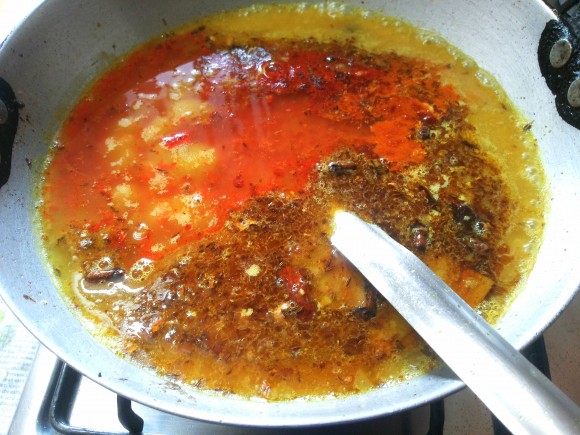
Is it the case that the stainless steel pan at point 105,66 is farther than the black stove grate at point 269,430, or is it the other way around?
the black stove grate at point 269,430

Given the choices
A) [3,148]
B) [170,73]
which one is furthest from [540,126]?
[3,148]

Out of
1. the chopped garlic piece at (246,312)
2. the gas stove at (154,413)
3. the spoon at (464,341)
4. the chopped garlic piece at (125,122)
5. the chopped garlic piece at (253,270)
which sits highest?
the spoon at (464,341)

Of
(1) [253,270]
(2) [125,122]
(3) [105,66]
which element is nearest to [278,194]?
(1) [253,270]

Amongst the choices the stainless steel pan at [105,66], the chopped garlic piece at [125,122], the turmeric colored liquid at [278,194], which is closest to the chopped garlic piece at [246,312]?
the turmeric colored liquid at [278,194]

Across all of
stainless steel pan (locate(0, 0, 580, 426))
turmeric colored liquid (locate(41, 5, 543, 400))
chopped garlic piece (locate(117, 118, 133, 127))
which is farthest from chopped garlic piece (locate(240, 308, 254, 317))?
chopped garlic piece (locate(117, 118, 133, 127))

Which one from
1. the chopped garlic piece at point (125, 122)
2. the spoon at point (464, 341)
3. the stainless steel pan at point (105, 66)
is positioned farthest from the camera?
the chopped garlic piece at point (125, 122)

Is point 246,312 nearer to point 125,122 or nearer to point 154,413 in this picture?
point 154,413

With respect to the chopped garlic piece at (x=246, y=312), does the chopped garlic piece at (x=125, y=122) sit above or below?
above

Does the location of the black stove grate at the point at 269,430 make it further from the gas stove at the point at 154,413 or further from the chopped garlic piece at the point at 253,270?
the chopped garlic piece at the point at 253,270
